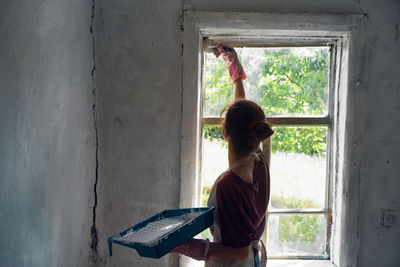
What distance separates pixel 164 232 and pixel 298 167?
1105 mm

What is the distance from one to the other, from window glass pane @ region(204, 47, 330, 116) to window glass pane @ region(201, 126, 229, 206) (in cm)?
12

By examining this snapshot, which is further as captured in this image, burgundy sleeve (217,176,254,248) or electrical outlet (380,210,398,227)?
electrical outlet (380,210,398,227)

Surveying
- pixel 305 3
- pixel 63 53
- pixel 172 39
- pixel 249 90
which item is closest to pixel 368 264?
pixel 249 90

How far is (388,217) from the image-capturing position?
1.93m

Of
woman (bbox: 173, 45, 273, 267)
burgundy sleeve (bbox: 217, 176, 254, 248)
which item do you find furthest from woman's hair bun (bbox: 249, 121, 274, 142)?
burgundy sleeve (bbox: 217, 176, 254, 248)

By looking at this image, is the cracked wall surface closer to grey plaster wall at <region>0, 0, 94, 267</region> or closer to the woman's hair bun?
grey plaster wall at <region>0, 0, 94, 267</region>

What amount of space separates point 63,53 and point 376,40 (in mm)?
1562

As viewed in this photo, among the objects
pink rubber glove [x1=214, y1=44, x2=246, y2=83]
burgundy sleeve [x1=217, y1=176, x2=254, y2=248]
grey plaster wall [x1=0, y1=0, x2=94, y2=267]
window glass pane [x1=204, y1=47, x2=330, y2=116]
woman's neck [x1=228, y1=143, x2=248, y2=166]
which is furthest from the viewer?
window glass pane [x1=204, y1=47, x2=330, y2=116]

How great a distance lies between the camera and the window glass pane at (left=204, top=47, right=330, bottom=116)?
6.70 ft

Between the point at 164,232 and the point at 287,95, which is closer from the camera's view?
the point at 164,232

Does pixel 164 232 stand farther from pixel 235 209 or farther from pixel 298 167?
pixel 298 167

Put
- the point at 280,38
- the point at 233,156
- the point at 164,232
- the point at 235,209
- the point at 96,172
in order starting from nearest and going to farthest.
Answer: the point at 164,232 → the point at 235,209 → the point at 233,156 → the point at 96,172 → the point at 280,38

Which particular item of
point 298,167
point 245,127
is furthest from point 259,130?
point 298,167

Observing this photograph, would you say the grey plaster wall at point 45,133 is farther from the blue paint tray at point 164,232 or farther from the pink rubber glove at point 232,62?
the pink rubber glove at point 232,62
